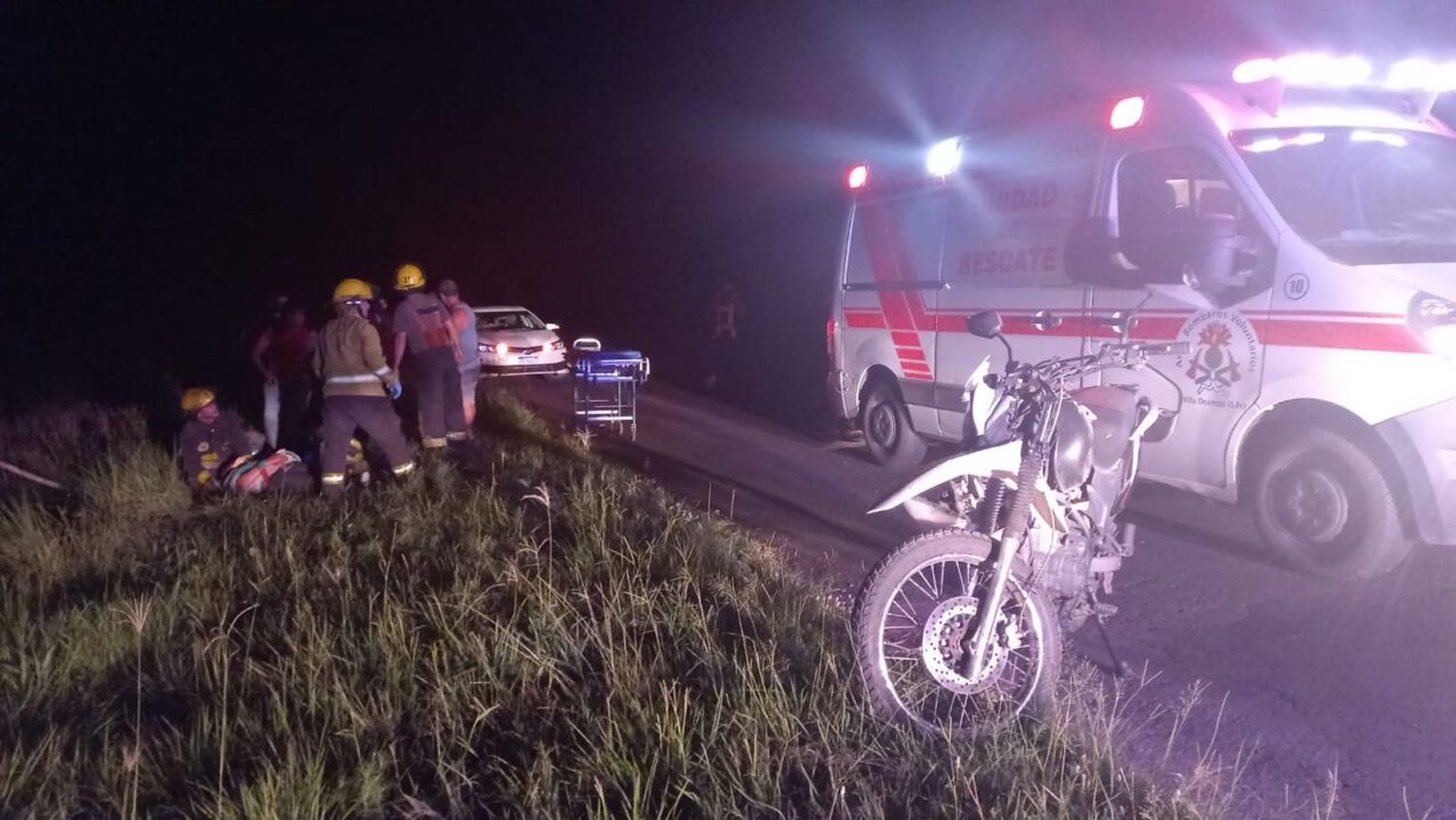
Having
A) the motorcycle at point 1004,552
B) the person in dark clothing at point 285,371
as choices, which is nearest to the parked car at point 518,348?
the person in dark clothing at point 285,371

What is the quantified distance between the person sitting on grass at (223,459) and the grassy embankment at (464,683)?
4.29 feet

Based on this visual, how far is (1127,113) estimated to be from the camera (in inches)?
263

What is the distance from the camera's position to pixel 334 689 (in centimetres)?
394

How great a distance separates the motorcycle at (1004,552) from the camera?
3.79 m

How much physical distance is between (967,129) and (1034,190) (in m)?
1.23

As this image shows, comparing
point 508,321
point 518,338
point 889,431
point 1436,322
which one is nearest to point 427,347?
point 889,431

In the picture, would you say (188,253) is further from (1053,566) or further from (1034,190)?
(1053,566)

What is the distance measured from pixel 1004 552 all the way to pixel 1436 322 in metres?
2.90

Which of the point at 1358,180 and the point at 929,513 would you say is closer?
the point at 929,513

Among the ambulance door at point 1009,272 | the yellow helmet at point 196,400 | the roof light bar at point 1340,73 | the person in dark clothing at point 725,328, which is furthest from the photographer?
the person in dark clothing at point 725,328

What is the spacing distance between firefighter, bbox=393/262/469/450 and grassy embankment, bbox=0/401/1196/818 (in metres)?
3.02

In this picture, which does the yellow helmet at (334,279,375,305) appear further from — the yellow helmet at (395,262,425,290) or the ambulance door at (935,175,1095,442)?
the ambulance door at (935,175,1095,442)

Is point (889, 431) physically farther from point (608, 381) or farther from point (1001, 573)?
point (1001, 573)

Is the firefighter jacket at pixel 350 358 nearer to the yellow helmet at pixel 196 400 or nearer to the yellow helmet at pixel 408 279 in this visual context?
the yellow helmet at pixel 196 400
